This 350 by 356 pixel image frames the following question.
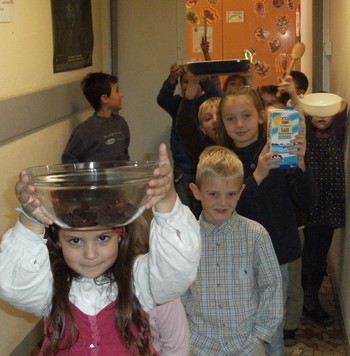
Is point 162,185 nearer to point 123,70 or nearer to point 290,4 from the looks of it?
point 123,70

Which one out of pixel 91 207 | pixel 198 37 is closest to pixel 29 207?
pixel 91 207

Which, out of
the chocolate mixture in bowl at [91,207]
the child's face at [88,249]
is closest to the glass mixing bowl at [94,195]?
the chocolate mixture in bowl at [91,207]

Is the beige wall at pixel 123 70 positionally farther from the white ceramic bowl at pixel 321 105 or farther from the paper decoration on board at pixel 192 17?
the paper decoration on board at pixel 192 17

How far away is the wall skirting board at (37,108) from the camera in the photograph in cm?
272

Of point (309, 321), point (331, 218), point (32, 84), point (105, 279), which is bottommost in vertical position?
point (309, 321)

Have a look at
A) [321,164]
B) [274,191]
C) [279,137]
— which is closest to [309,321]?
[321,164]

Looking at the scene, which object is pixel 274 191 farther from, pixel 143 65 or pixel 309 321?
pixel 143 65

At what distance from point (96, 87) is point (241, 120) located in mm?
1608

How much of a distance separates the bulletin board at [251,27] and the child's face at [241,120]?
366 cm

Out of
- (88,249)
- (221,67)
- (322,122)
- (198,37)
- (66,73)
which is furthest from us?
(198,37)

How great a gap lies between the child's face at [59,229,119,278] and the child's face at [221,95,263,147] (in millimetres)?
1117

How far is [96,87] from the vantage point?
384 cm

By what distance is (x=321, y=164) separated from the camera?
3.10 m

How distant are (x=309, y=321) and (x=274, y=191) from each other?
1.22 m
